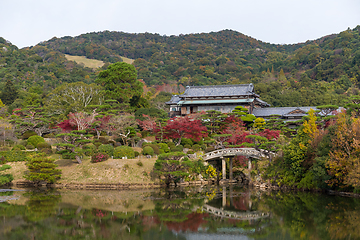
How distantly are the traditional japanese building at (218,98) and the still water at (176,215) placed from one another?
24.8m

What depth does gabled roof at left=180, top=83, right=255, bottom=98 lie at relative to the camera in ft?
175

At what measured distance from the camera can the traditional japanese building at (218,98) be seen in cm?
5297

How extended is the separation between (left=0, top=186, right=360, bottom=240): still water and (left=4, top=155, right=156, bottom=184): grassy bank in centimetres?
343

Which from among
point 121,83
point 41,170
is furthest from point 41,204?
point 121,83

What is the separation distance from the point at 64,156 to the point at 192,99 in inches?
1005

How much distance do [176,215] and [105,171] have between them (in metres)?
14.3

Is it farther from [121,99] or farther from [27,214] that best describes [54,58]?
[27,214]

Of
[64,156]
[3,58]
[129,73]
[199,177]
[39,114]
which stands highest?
[3,58]

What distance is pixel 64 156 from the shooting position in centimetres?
3547

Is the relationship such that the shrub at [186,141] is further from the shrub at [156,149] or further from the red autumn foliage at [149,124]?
the shrub at [156,149]

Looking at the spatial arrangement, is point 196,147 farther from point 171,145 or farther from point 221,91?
point 221,91

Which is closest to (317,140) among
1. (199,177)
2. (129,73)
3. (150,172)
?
(199,177)

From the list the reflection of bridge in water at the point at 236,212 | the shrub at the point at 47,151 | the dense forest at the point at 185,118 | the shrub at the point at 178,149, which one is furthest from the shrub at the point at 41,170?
the reflection of bridge in water at the point at 236,212

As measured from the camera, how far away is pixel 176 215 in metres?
22.2
